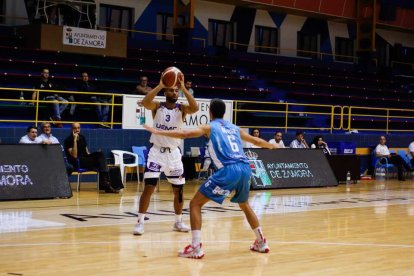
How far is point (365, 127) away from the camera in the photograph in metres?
26.0

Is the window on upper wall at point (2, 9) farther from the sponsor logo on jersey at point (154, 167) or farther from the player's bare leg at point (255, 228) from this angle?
the player's bare leg at point (255, 228)

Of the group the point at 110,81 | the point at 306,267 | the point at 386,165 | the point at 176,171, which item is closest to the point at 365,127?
the point at 386,165

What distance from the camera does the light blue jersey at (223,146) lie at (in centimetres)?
809

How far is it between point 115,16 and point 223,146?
731 inches

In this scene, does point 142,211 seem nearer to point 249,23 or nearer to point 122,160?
point 122,160

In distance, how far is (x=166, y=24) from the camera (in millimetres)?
27531

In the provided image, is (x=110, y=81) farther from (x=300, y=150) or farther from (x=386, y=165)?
(x=386, y=165)

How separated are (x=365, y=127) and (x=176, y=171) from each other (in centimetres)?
1735

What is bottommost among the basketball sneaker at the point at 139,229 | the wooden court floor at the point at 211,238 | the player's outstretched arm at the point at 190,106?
the wooden court floor at the point at 211,238

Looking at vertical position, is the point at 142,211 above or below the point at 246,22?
below

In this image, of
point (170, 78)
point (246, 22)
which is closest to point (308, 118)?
point (246, 22)

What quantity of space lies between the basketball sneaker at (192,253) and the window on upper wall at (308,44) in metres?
24.6

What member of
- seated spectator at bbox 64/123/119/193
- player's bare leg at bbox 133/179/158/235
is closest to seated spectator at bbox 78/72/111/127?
seated spectator at bbox 64/123/119/193

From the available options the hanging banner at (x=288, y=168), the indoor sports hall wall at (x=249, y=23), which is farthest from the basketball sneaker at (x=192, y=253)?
the indoor sports hall wall at (x=249, y=23)
